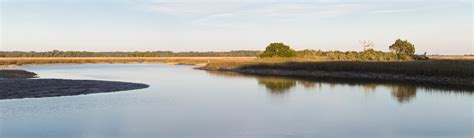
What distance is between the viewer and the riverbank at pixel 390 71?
34.8 m

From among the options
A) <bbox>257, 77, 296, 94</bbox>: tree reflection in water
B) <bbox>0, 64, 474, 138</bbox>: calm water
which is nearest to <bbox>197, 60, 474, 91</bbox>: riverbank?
<bbox>257, 77, 296, 94</bbox>: tree reflection in water

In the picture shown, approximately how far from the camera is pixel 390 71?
42438 millimetres

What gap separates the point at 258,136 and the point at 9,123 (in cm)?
811

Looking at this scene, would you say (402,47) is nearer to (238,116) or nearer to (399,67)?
(399,67)

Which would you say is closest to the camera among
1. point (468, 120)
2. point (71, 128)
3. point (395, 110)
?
point (71, 128)

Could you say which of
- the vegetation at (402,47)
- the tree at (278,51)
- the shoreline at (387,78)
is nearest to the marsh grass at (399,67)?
the shoreline at (387,78)

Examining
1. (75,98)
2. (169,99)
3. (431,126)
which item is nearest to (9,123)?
(75,98)

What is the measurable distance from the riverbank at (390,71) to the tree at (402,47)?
37446mm

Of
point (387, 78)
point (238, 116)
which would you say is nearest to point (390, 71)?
point (387, 78)

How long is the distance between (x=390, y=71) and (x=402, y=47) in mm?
50757

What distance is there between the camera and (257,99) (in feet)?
79.0

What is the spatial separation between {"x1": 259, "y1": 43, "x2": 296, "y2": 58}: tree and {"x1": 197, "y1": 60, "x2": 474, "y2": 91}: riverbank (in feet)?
81.4

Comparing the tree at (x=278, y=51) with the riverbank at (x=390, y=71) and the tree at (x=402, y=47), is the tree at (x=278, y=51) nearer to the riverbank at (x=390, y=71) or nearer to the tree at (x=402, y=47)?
the tree at (x=402, y=47)

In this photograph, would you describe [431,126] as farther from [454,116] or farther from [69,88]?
[69,88]
